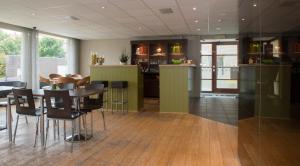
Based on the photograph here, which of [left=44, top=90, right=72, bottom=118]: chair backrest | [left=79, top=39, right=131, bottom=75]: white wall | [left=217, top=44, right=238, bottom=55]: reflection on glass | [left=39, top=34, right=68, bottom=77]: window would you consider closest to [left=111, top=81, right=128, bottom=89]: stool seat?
Answer: [left=44, top=90, right=72, bottom=118]: chair backrest

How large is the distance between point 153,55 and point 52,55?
435cm

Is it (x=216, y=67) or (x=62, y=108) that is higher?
(x=216, y=67)

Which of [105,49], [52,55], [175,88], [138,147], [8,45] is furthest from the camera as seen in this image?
[105,49]

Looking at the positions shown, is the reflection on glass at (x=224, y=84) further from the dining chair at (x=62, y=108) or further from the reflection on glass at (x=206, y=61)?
the dining chair at (x=62, y=108)

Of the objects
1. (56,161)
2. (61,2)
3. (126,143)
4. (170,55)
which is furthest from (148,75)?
(56,161)

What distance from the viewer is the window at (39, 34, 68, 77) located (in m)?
9.97

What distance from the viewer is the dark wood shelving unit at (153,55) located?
10.6 meters

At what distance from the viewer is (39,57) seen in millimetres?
9625

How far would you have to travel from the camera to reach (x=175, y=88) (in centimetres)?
680

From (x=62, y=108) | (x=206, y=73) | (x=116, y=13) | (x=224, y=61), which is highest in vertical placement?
(x=116, y=13)

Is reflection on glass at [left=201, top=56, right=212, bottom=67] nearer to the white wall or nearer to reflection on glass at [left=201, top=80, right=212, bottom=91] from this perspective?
reflection on glass at [left=201, top=80, right=212, bottom=91]

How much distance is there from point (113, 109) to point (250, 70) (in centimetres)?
507

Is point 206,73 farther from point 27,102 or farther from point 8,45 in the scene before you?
point 27,102

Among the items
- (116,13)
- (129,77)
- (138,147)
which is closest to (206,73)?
(129,77)
